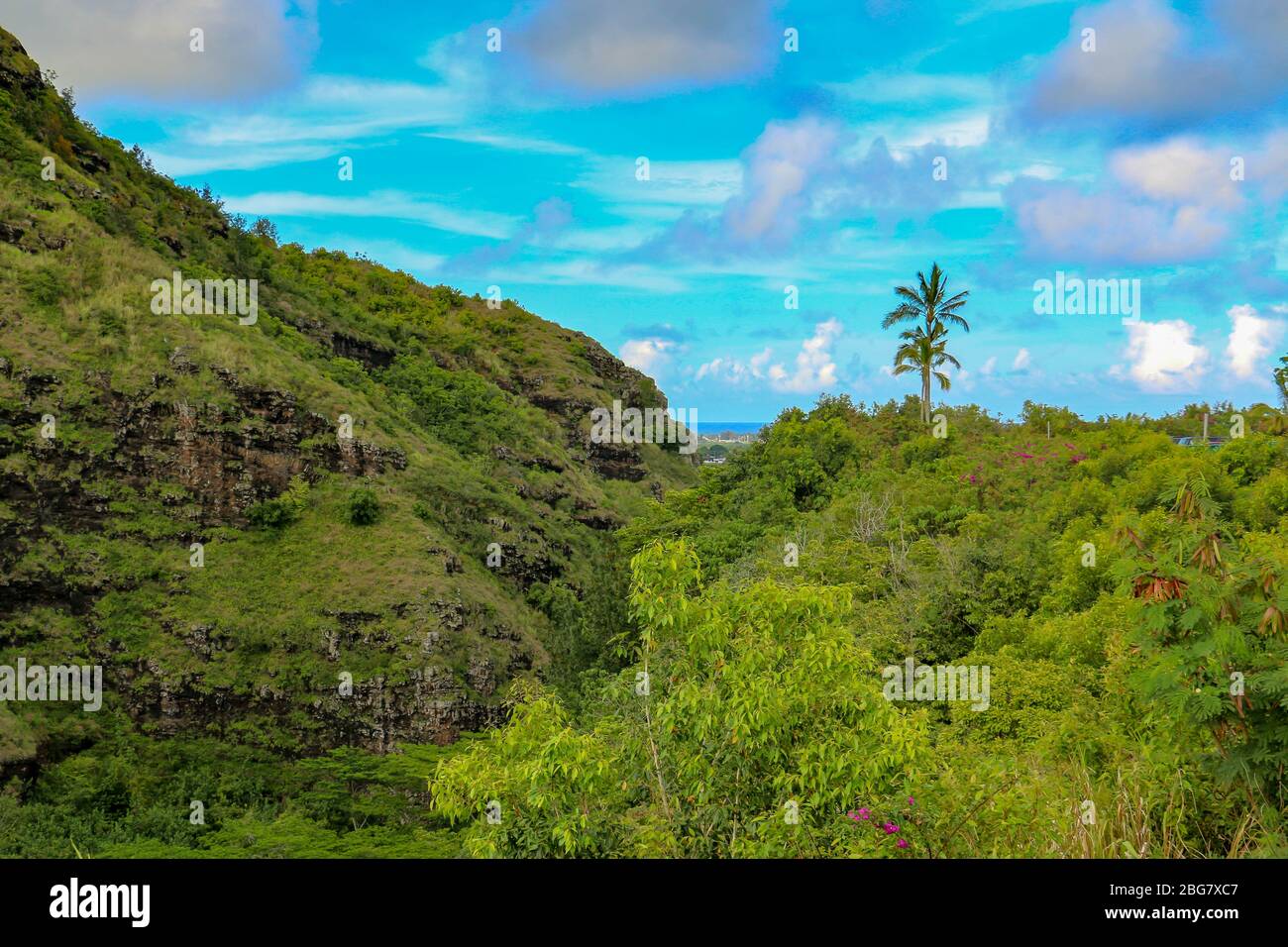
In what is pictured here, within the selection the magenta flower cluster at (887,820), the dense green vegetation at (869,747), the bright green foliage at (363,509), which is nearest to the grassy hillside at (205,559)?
the bright green foliage at (363,509)

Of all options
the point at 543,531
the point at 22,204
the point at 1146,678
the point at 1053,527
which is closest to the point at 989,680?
the point at 1053,527

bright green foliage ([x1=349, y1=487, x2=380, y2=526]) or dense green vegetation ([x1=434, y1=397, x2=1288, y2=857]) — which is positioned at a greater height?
bright green foliage ([x1=349, y1=487, x2=380, y2=526])

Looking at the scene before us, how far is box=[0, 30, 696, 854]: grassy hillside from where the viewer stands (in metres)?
30.1

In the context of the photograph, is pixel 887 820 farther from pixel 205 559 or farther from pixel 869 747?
pixel 205 559

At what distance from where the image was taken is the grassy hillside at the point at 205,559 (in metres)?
30.1

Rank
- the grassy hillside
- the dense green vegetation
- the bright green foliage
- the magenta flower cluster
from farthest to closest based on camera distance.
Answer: the bright green foliage → the grassy hillside → the magenta flower cluster → the dense green vegetation

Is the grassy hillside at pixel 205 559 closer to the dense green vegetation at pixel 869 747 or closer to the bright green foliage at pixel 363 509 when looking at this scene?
the bright green foliage at pixel 363 509

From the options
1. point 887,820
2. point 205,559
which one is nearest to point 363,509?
point 205,559

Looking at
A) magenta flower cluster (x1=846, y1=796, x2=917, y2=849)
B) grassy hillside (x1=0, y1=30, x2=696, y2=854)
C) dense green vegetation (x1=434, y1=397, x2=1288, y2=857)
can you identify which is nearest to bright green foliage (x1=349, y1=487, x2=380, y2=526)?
grassy hillside (x1=0, y1=30, x2=696, y2=854)

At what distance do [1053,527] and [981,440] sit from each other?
38.4 ft

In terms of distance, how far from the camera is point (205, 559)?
35031mm

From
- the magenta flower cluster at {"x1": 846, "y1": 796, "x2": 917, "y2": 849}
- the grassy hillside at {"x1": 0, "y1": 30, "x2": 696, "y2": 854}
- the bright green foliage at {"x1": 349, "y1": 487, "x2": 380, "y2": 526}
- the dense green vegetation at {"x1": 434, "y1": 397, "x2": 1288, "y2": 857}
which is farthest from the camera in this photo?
the bright green foliage at {"x1": 349, "y1": 487, "x2": 380, "y2": 526}

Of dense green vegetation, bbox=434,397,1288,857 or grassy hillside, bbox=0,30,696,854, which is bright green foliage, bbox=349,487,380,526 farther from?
dense green vegetation, bbox=434,397,1288,857

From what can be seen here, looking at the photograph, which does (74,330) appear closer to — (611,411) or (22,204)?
(22,204)
